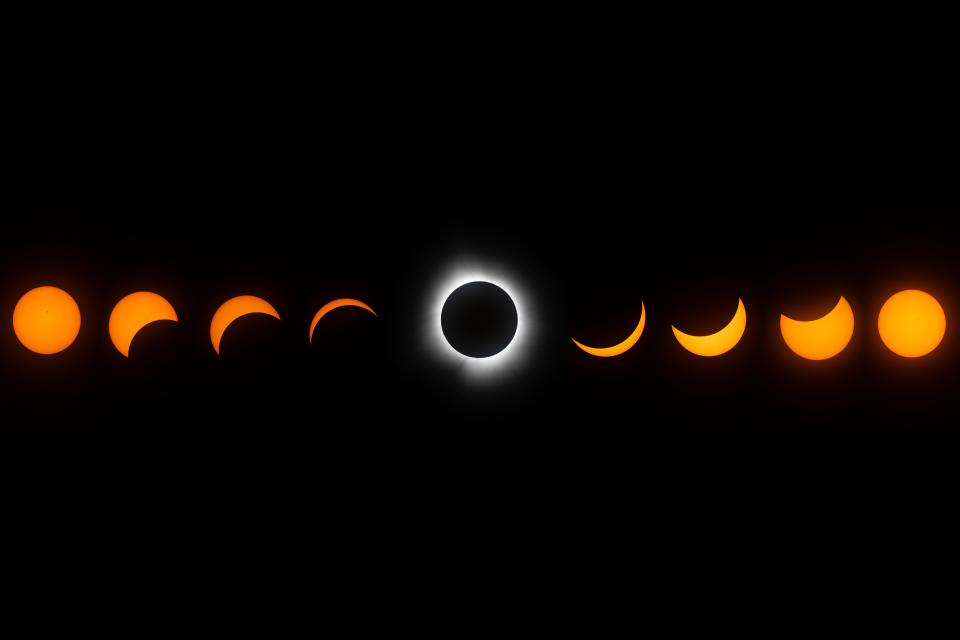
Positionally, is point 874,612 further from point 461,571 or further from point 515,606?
point 461,571

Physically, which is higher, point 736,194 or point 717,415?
point 736,194

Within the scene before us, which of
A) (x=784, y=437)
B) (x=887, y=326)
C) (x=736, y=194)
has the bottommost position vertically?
(x=784, y=437)

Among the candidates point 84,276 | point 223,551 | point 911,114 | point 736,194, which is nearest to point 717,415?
point 736,194

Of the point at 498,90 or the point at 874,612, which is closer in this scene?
the point at 874,612

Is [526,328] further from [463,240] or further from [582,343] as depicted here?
[463,240]
